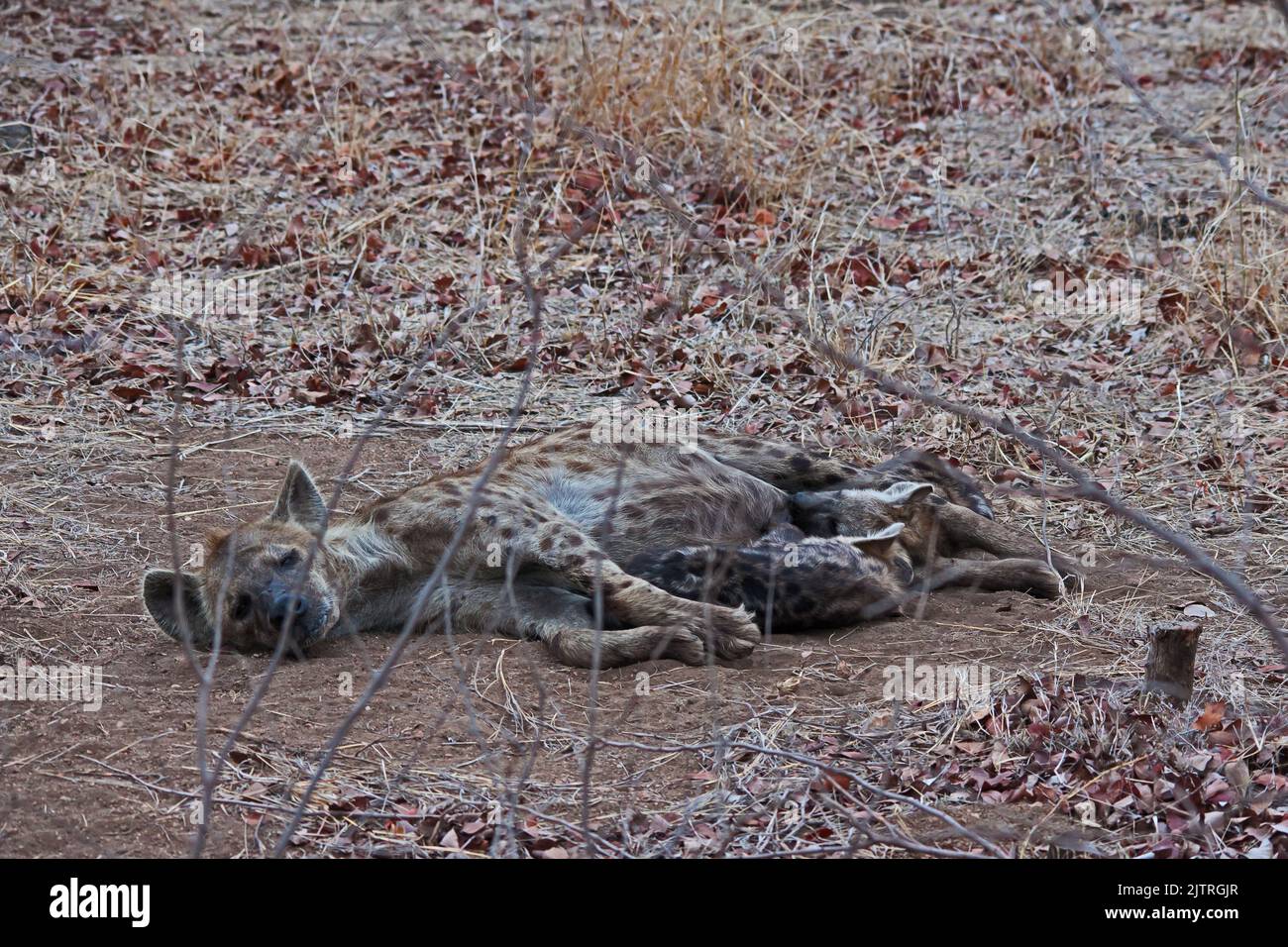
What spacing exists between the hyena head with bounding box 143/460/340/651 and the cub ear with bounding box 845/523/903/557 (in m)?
1.84

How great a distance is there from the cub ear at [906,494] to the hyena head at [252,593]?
204cm

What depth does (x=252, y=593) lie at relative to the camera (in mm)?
4918

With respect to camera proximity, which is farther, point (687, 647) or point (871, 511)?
point (871, 511)

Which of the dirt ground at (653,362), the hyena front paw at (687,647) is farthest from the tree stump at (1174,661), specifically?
the hyena front paw at (687,647)

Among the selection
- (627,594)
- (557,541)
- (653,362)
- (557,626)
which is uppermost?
(653,362)

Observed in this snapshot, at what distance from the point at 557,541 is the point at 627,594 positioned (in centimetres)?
37

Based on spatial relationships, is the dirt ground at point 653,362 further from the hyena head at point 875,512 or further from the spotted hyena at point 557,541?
the hyena head at point 875,512

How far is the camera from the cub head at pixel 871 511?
5.48 m

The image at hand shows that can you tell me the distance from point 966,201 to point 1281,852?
627 centimetres

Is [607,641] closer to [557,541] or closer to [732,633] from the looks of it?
[732,633]

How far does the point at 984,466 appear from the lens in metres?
6.38

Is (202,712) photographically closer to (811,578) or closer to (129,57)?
(811,578)

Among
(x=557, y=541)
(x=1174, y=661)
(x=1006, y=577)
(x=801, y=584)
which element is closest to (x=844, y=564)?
(x=801, y=584)
